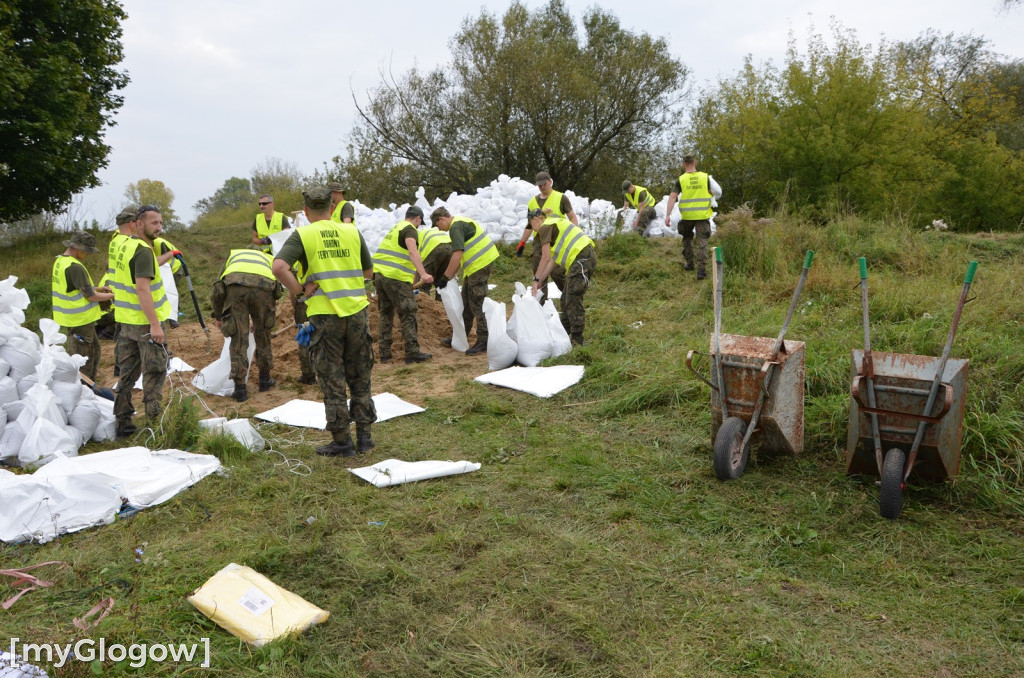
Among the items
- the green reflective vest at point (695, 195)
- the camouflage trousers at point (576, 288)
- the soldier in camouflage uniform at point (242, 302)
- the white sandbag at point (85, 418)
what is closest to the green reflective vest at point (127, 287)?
the white sandbag at point (85, 418)

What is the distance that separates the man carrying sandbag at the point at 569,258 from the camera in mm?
6855

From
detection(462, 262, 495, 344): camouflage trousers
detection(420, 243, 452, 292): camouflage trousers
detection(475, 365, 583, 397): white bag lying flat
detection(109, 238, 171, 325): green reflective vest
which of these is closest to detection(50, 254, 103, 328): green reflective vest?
detection(109, 238, 171, 325): green reflective vest

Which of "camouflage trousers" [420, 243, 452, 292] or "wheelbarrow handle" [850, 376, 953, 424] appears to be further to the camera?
"camouflage trousers" [420, 243, 452, 292]

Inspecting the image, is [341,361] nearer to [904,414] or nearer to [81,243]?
[81,243]

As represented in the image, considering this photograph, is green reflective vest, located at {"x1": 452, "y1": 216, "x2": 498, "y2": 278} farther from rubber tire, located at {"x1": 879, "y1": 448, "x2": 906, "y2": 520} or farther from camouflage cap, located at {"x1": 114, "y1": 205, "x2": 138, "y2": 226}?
rubber tire, located at {"x1": 879, "y1": 448, "x2": 906, "y2": 520}

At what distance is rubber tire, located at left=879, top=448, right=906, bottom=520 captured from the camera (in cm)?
341

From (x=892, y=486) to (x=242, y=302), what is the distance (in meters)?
5.10

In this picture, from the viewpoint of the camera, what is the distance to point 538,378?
6.17 m

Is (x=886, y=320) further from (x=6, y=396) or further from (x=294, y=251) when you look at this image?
(x=6, y=396)

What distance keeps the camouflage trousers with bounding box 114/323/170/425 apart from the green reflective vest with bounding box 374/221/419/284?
97.8 inches

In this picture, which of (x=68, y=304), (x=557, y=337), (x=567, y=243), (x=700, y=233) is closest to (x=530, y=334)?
(x=557, y=337)

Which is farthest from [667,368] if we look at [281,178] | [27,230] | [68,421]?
[281,178]

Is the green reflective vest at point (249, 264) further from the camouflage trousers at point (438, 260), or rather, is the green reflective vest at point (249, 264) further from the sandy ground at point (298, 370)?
the camouflage trousers at point (438, 260)

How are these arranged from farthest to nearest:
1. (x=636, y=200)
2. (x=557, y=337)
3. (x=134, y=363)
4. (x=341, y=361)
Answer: (x=636, y=200)
(x=557, y=337)
(x=134, y=363)
(x=341, y=361)
